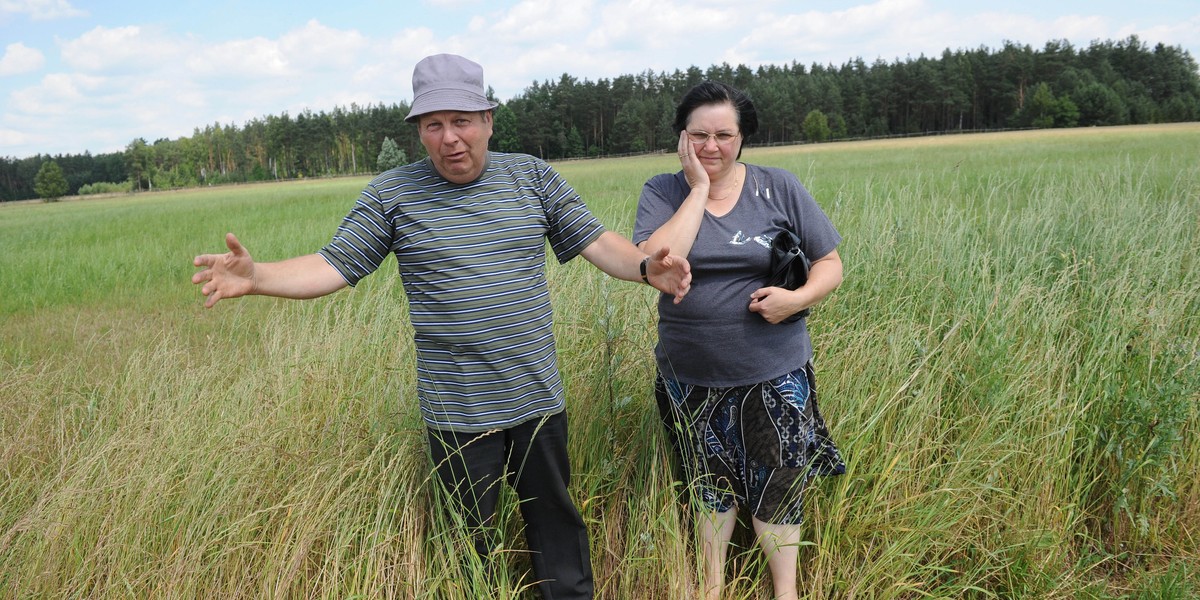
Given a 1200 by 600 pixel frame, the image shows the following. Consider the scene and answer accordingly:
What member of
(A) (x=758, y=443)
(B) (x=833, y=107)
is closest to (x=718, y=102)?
(A) (x=758, y=443)

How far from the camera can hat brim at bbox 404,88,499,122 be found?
1.80 m

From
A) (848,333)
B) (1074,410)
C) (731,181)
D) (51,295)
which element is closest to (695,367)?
(731,181)

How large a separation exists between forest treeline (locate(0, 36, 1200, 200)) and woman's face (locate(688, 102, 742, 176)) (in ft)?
→ 174

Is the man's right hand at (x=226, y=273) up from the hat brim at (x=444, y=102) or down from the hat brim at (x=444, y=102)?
down

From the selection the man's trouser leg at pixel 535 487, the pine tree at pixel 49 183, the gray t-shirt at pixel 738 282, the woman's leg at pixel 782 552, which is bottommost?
the woman's leg at pixel 782 552

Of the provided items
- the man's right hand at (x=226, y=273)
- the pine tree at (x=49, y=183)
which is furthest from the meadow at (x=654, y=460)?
the pine tree at (x=49, y=183)

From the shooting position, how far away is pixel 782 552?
2219mm

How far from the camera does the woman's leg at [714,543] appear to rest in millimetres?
2242

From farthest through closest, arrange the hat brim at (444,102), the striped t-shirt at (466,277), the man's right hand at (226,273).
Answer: the striped t-shirt at (466,277) < the hat brim at (444,102) < the man's right hand at (226,273)

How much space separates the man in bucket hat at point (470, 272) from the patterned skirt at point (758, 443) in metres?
0.44

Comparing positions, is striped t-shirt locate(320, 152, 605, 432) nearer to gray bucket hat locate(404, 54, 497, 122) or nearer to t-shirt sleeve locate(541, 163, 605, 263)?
t-shirt sleeve locate(541, 163, 605, 263)

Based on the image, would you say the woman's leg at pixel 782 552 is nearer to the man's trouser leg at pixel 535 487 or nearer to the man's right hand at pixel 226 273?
the man's trouser leg at pixel 535 487

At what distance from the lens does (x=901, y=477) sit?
101 inches

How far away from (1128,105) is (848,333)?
75.3m
